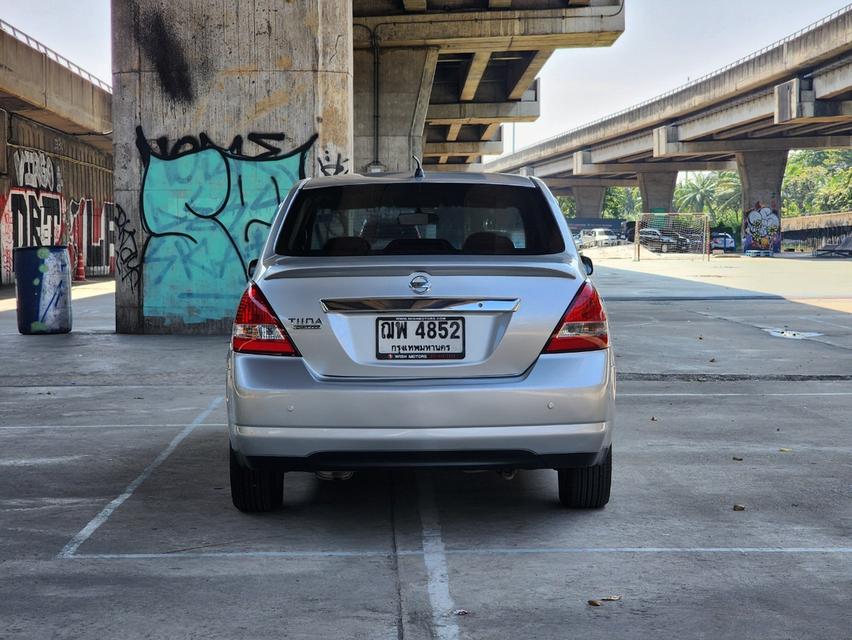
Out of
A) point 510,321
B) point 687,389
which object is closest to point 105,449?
point 510,321

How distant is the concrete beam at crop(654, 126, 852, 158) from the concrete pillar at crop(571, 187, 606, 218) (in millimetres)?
40717

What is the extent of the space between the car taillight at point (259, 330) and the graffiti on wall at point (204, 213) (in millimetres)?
9772

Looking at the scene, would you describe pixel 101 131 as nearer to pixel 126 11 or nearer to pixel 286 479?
pixel 126 11

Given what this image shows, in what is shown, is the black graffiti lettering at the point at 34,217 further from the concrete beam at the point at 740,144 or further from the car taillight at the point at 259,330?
the concrete beam at the point at 740,144

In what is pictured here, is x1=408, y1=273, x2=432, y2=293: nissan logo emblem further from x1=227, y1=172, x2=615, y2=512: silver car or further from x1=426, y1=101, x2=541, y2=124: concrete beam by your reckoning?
x1=426, y1=101, x2=541, y2=124: concrete beam

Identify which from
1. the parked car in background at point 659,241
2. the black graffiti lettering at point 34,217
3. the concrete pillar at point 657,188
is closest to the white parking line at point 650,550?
the black graffiti lettering at point 34,217

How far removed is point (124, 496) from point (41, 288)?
33.5 feet

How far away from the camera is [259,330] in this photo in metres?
4.64

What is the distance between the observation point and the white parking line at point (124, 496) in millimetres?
4633

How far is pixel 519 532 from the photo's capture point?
4.88 metres

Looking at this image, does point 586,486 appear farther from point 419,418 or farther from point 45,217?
point 45,217

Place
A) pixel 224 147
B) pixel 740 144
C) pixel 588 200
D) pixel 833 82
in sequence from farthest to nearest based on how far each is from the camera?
pixel 588 200 → pixel 740 144 → pixel 833 82 → pixel 224 147

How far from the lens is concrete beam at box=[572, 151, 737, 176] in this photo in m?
79.2

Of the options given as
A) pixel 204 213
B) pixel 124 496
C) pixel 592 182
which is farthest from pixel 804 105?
pixel 592 182
